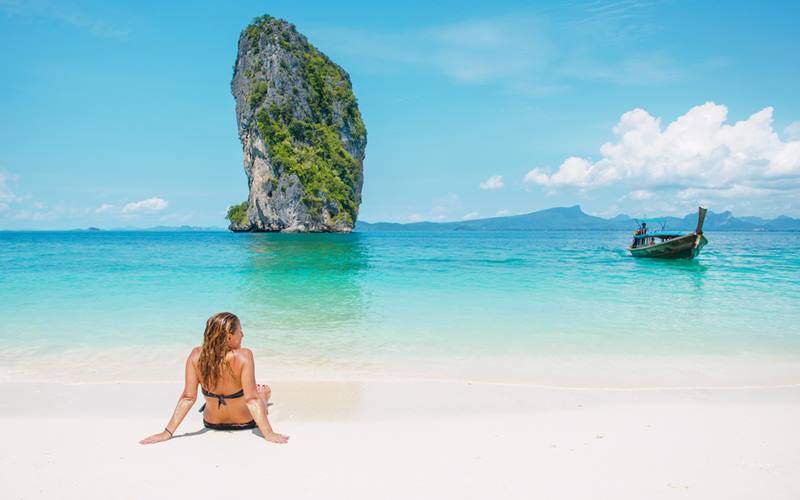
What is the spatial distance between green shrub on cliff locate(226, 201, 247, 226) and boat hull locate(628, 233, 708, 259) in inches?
3464

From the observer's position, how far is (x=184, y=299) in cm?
Result: 1498

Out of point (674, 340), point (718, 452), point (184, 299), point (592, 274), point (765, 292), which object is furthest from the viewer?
point (592, 274)

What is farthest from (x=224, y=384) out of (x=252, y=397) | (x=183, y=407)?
(x=183, y=407)

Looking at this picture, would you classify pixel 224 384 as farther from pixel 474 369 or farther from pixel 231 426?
pixel 474 369

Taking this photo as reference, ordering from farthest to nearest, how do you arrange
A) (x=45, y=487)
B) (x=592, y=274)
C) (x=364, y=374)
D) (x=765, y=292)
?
(x=592, y=274), (x=765, y=292), (x=364, y=374), (x=45, y=487)

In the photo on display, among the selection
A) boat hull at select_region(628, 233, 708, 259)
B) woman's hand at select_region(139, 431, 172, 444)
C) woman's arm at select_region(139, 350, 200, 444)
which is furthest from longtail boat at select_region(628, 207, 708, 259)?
woman's hand at select_region(139, 431, 172, 444)

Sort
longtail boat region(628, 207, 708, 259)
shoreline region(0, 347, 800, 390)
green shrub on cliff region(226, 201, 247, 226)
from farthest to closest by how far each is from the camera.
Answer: green shrub on cliff region(226, 201, 247, 226) → longtail boat region(628, 207, 708, 259) → shoreline region(0, 347, 800, 390)

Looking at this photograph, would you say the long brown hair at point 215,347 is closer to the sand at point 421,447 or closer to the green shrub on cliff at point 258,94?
the sand at point 421,447

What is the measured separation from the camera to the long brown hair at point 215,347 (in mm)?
4297

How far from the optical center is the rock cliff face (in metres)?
91.0

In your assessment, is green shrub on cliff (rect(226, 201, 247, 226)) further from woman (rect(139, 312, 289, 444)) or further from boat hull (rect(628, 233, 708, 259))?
woman (rect(139, 312, 289, 444))

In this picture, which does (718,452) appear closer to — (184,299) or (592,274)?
(184,299)

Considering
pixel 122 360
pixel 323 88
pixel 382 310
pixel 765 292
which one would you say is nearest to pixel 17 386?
pixel 122 360

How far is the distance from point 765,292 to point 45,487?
20.0 meters
